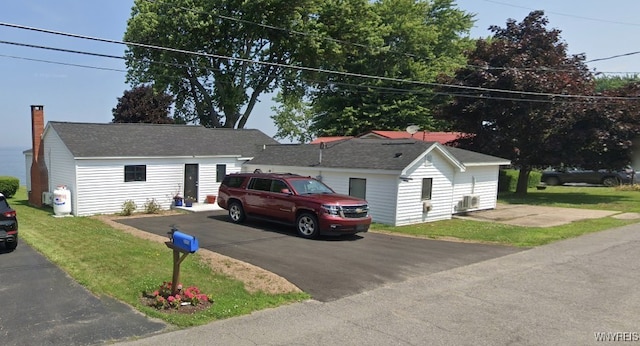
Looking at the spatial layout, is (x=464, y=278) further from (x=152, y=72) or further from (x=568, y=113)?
(x=152, y=72)

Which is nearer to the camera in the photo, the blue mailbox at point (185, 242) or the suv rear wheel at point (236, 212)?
the blue mailbox at point (185, 242)

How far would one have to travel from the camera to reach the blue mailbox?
22.2 feet

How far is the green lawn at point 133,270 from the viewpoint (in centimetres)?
691

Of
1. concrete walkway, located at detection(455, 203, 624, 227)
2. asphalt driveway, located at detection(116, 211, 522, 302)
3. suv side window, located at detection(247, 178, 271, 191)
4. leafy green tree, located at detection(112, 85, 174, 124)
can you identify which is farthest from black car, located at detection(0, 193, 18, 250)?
leafy green tree, located at detection(112, 85, 174, 124)

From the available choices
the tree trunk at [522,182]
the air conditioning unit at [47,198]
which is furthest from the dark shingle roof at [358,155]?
the air conditioning unit at [47,198]

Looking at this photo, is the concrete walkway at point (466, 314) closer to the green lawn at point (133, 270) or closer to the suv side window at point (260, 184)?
the green lawn at point (133, 270)

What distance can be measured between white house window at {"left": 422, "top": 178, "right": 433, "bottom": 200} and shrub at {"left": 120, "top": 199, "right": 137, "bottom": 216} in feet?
38.4

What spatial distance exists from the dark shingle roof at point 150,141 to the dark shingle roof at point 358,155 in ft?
6.61

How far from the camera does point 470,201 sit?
2084 centimetres

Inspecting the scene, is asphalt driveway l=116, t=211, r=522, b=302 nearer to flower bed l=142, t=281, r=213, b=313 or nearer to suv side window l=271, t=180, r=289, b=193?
suv side window l=271, t=180, r=289, b=193

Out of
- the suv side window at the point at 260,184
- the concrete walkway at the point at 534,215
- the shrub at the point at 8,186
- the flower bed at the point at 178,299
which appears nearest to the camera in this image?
the flower bed at the point at 178,299

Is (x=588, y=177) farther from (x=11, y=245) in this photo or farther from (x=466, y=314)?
(x=11, y=245)

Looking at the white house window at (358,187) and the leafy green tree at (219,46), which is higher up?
the leafy green tree at (219,46)

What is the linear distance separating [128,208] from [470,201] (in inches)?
577
